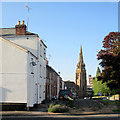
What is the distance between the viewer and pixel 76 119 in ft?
45.8

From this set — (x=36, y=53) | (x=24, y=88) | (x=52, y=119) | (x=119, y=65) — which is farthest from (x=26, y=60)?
(x=119, y=65)

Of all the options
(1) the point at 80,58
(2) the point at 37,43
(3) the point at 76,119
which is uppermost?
(1) the point at 80,58

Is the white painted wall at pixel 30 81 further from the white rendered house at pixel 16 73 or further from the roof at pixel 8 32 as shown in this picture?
the roof at pixel 8 32

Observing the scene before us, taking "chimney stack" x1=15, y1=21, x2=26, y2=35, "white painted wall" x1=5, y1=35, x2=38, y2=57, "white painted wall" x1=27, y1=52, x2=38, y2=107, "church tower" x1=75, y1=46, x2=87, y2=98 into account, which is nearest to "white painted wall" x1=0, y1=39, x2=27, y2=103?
"white painted wall" x1=27, y1=52, x2=38, y2=107

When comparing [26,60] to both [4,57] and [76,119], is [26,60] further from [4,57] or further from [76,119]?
[76,119]

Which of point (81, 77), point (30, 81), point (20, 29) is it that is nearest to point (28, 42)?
point (20, 29)

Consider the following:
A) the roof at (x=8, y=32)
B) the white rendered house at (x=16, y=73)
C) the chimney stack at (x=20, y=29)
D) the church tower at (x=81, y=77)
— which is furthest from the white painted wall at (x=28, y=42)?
the church tower at (x=81, y=77)

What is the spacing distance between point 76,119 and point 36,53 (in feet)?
35.2

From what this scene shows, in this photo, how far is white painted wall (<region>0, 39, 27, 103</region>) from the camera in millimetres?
18453

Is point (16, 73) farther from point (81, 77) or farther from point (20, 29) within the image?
point (81, 77)

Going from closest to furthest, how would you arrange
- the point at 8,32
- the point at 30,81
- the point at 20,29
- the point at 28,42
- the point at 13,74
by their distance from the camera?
the point at 13,74 < the point at 30,81 < the point at 28,42 < the point at 20,29 < the point at 8,32

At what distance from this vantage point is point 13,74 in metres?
18.8

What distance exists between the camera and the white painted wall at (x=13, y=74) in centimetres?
1845

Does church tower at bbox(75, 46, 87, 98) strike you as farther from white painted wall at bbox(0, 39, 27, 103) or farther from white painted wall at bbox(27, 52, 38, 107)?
white painted wall at bbox(0, 39, 27, 103)
